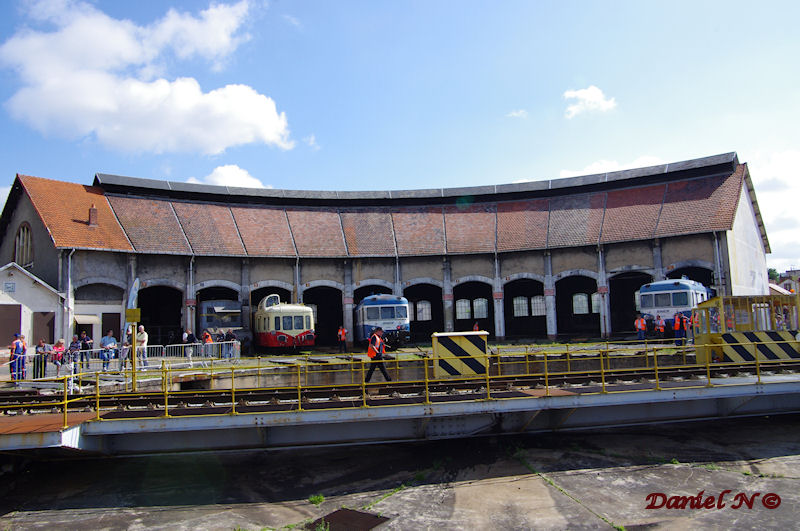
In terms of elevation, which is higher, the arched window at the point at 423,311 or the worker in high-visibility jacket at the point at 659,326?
the arched window at the point at 423,311

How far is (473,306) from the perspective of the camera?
37.8 metres

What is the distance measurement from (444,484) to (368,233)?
2369 cm

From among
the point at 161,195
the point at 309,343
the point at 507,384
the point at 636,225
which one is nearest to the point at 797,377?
the point at 507,384

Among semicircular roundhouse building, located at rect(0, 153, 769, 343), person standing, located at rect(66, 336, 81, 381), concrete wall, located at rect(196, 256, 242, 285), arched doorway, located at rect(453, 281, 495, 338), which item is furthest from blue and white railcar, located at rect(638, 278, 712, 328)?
person standing, located at rect(66, 336, 81, 381)

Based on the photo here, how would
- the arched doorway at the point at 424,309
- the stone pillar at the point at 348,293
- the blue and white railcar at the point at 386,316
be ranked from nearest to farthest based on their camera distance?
1. the blue and white railcar at the point at 386,316
2. the stone pillar at the point at 348,293
3. the arched doorway at the point at 424,309

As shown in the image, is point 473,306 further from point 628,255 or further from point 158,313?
point 158,313

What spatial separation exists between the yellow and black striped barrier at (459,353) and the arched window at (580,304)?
86.0 ft

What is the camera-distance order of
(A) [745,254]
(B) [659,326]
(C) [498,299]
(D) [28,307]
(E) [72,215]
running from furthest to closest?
(C) [498,299], (A) [745,254], (E) [72,215], (B) [659,326], (D) [28,307]

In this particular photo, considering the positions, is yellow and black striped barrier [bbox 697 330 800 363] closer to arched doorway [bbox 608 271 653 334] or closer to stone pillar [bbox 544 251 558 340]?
stone pillar [bbox 544 251 558 340]

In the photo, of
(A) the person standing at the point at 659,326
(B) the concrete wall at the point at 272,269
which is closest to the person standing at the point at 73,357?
(B) the concrete wall at the point at 272,269

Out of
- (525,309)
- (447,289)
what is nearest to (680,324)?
(447,289)

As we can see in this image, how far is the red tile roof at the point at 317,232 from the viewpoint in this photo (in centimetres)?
3119

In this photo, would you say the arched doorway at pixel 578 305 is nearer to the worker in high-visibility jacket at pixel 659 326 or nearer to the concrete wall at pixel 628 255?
the concrete wall at pixel 628 255

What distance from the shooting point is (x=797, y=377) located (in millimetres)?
13336
